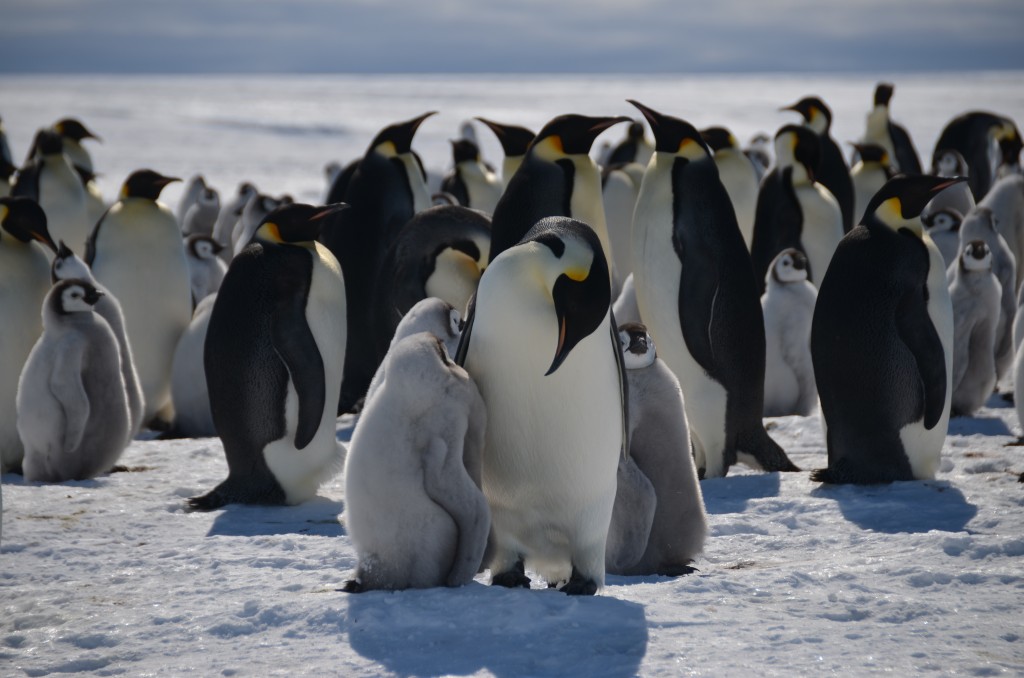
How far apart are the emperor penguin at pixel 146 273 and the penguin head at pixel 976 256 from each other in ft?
13.5

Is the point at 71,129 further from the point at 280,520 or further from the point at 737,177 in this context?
the point at 280,520

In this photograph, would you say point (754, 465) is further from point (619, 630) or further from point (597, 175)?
point (619, 630)

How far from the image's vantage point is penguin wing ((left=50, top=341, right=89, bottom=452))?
184 inches

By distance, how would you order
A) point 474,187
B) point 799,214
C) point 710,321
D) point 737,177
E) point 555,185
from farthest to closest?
point 474,187, point 737,177, point 799,214, point 710,321, point 555,185

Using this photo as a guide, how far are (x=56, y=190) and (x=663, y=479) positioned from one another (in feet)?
23.5

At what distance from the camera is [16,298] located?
5.32m

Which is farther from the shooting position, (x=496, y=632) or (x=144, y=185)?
(x=144, y=185)

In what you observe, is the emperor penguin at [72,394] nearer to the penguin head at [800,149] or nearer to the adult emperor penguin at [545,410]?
the adult emperor penguin at [545,410]

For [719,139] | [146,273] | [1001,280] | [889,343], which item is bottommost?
[889,343]

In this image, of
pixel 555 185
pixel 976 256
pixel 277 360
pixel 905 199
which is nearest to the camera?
pixel 277 360

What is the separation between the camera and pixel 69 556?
11.9 feet

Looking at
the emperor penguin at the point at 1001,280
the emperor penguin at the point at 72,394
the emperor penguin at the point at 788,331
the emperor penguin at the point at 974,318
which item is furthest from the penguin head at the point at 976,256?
the emperor penguin at the point at 72,394

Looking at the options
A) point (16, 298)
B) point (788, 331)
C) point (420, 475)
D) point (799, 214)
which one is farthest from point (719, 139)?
point (420, 475)

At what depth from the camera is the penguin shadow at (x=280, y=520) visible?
3.96 meters
